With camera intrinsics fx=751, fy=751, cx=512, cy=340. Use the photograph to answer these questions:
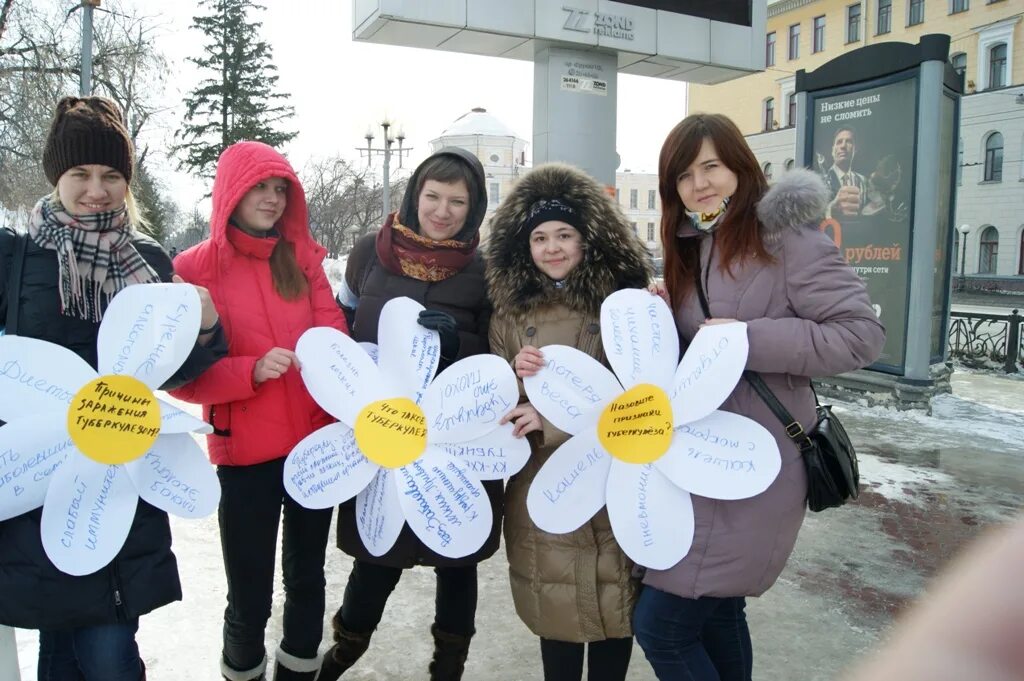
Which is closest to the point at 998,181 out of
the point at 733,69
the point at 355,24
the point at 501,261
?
the point at 733,69

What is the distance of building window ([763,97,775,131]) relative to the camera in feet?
144

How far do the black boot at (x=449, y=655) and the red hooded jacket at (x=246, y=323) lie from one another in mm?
896

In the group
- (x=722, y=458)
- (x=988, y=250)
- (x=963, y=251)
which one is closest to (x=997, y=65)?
(x=988, y=250)

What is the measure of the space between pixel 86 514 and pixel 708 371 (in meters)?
1.70

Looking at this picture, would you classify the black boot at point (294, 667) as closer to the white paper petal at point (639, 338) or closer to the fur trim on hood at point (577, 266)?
the fur trim on hood at point (577, 266)

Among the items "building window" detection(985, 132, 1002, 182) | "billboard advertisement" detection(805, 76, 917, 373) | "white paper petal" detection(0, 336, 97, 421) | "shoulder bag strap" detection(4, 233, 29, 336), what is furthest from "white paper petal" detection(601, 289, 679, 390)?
"building window" detection(985, 132, 1002, 182)

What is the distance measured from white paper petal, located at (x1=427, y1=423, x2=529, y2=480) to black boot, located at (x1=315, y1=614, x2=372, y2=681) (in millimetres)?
890

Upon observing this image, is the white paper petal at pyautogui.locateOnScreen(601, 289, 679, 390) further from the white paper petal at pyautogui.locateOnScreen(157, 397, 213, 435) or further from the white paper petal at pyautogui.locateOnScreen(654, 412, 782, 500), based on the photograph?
the white paper petal at pyautogui.locateOnScreen(157, 397, 213, 435)

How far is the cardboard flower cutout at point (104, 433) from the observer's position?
6.34ft

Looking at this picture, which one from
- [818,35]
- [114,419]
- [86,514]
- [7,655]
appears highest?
[818,35]

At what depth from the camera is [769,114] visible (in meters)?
44.2

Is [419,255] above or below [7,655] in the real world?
above

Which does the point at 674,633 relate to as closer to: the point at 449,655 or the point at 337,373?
the point at 449,655

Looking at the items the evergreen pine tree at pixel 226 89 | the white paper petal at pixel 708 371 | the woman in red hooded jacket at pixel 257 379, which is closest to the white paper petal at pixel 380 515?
the woman in red hooded jacket at pixel 257 379
